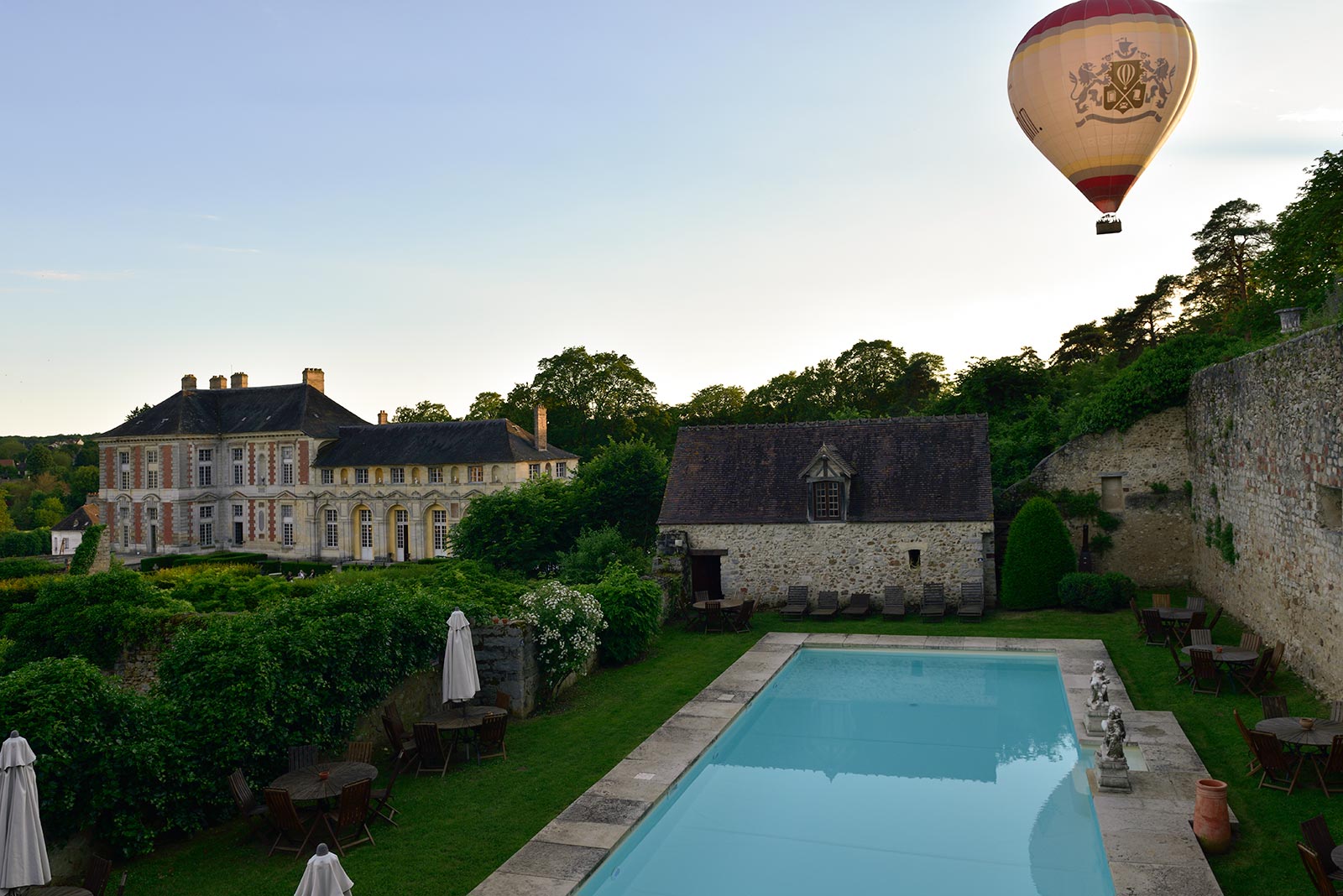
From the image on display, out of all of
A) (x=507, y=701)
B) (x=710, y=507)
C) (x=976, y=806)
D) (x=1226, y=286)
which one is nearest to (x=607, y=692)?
(x=507, y=701)

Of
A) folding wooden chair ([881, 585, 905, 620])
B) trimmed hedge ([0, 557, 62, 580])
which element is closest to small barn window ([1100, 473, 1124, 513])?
folding wooden chair ([881, 585, 905, 620])

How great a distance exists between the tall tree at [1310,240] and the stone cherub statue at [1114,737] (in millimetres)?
22062

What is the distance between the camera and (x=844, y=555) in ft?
71.3

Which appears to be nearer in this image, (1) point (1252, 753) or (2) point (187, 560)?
(1) point (1252, 753)

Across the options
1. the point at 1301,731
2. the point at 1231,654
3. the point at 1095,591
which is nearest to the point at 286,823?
the point at 1301,731

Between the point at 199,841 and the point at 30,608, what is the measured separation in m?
7.96

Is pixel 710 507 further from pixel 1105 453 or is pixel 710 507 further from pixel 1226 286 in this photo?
pixel 1226 286

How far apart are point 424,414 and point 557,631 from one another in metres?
57.3

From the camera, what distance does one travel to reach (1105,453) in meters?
22.3

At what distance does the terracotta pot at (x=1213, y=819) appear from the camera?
8266 millimetres

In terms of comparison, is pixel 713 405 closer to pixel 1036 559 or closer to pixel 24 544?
pixel 1036 559

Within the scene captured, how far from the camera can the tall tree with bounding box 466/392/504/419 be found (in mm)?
65125

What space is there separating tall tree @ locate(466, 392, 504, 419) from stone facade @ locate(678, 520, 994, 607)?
44.8 meters

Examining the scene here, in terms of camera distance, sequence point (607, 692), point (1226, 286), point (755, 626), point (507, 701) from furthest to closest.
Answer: point (1226, 286) < point (755, 626) < point (607, 692) < point (507, 701)
